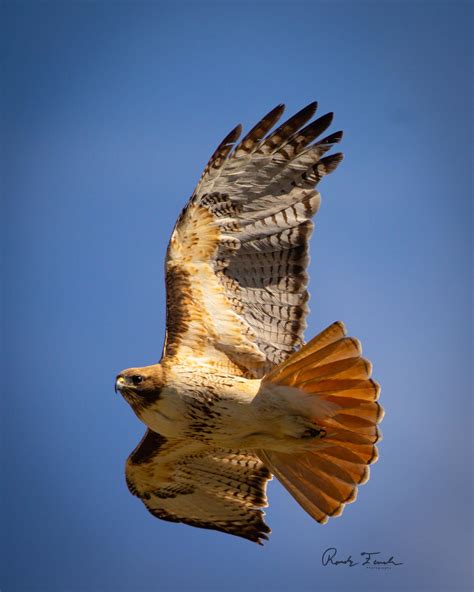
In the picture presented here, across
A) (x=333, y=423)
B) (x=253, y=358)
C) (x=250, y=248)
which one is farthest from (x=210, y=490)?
(x=250, y=248)

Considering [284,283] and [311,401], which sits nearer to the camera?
[311,401]

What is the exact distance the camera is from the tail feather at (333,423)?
5977mm

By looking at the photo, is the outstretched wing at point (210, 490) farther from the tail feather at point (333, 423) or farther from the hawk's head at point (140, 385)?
the hawk's head at point (140, 385)

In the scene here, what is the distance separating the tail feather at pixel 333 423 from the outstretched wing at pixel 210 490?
0.61 m

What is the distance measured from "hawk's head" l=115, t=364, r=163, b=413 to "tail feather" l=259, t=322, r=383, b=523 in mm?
760

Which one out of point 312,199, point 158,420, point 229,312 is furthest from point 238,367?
point 312,199

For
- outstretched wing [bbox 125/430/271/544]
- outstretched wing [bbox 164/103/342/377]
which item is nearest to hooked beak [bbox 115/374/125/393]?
outstretched wing [bbox 164/103/342/377]

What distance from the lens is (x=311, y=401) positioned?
6.27 meters

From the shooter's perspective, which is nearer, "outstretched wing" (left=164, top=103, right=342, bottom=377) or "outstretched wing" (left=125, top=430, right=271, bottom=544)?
"outstretched wing" (left=164, top=103, right=342, bottom=377)

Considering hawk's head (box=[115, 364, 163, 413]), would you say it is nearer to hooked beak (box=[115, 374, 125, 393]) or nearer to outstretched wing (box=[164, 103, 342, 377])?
hooked beak (box=[115, 374, 125, 393])

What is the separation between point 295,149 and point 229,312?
1327 mm

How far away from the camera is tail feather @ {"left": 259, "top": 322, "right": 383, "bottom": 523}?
19.6ft

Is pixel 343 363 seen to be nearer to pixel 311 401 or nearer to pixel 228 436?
→ pixel 311 401

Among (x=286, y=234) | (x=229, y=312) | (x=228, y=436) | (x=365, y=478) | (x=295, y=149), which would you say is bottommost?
(x=365, y=478)
